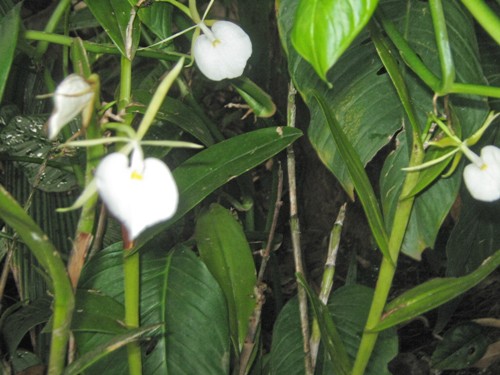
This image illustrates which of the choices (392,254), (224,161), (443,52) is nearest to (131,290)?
(224,161)

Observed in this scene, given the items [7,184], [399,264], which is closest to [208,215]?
[7,184]

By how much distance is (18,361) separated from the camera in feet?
3.47

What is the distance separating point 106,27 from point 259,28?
2.01ft

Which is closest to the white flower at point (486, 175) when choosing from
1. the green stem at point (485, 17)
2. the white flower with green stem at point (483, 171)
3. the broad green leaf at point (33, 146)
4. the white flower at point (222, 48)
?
the white flower with green stem at point (483, 171)

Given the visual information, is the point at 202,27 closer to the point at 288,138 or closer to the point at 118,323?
the point at 288,138

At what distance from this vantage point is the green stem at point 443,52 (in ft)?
1.77

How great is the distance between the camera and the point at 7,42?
54 cm

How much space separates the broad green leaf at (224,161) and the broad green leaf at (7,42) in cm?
21

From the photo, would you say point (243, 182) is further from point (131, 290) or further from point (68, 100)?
point (68, 100)

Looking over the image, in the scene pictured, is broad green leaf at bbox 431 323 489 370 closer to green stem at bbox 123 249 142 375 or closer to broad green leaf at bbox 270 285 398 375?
broad green leaf at bbox 270 285 398 375

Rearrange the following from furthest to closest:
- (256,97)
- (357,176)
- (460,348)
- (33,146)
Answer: (460,348) → (33,146) → (256,97) → (357,176)

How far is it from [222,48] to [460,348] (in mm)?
837

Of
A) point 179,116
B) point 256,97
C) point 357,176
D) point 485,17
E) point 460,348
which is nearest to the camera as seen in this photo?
point 485,17

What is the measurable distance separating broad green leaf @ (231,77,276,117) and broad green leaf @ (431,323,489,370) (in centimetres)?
63
